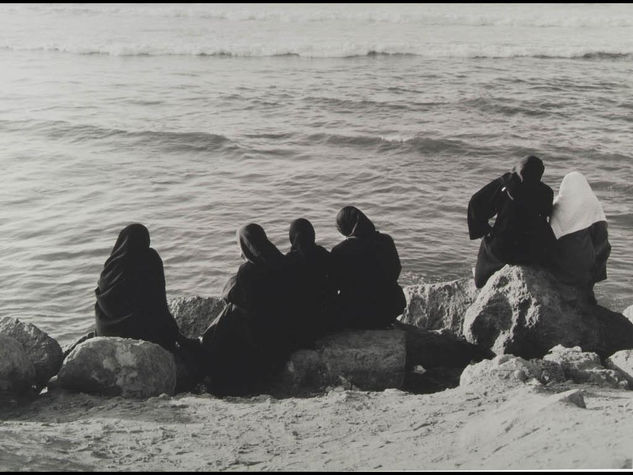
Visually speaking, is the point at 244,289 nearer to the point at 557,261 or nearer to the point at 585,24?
the point at 557,261

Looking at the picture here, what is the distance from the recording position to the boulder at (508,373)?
188 inches

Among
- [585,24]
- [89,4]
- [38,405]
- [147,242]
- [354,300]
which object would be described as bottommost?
[38,405]

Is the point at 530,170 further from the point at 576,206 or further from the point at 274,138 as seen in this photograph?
the point at 274,138

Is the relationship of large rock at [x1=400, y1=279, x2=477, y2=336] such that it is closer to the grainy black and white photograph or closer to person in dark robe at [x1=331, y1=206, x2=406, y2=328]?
the grainy black and white photograph

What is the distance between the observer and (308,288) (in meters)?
5.70

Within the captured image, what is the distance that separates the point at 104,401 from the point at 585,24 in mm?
29475

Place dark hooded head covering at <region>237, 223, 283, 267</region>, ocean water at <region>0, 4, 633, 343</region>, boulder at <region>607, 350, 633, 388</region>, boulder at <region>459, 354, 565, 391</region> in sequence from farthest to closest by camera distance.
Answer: ocean water at <region>0, 4, 633, 343</region>, dark hooded head covering at <region>237, 223, 283, 267</region>, boulder at <region>607, 350, 633, 388</region>, boulder at <region>459, 354, 565, 391</region>

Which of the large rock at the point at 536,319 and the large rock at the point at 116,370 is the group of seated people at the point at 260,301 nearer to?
the large rock at the point at 116,370

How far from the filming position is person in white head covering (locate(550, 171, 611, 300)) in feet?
19.9

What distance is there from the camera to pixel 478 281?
21.2 feet

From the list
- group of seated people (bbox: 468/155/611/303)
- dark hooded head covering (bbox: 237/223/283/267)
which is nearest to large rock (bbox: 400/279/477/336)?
group of seated people (bbox: 468/155/611/303)

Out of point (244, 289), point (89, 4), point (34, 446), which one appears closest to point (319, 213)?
point (244, 289)

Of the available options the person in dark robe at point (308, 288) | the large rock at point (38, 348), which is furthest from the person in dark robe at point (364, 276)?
the large rock at point (38, 348)

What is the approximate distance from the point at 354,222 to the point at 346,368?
1.14 meters
